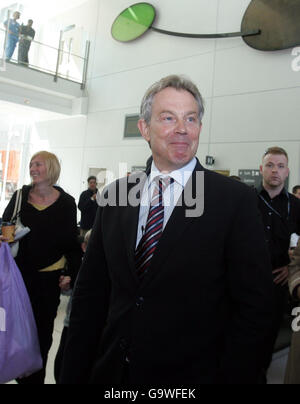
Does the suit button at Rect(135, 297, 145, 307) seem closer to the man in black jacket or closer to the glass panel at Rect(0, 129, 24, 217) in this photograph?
the man in black jacket

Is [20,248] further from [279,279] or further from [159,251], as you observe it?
[279,279]

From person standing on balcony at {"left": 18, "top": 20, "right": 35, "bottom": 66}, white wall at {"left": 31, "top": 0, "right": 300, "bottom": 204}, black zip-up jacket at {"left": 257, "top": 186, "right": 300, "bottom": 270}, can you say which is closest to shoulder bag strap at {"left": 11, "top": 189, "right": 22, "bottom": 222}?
black zip-up jacket at {"left": 257, "top": 186, "right": 300, "bottom": 270}

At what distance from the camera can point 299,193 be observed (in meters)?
5.25

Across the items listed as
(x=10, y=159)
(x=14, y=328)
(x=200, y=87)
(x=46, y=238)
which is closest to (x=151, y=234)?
(x=14, y=328)

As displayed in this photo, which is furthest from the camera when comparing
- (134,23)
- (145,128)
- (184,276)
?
(134,23)

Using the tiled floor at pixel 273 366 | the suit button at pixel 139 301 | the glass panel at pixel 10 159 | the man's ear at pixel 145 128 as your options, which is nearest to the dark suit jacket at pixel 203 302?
the suit button at pixel 139 301

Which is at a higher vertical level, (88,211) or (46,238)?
(88,211)

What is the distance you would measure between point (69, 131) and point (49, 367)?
9.05m

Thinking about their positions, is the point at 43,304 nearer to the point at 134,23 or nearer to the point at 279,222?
the point at 279,222

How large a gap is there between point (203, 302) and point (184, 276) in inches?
4.3

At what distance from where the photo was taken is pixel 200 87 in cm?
775

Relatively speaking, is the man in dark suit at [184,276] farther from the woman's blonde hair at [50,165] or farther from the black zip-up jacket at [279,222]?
the black zip-up jacket at [279,222]

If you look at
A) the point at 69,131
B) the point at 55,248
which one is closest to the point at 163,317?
the point at 55,248

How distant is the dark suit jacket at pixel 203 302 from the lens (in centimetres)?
110
